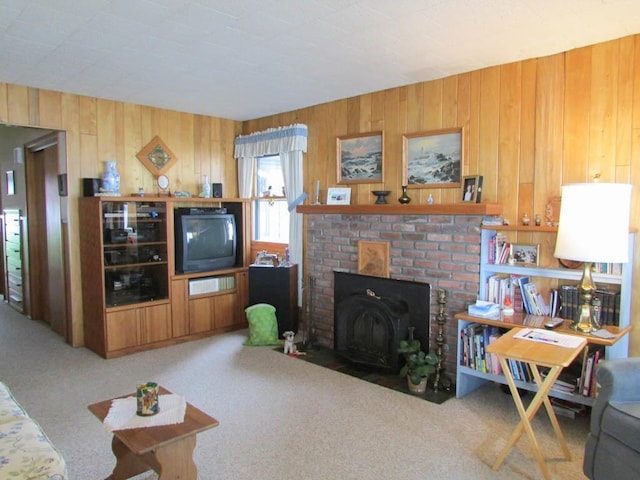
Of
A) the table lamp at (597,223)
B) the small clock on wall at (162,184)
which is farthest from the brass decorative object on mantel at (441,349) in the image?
the small clock on wall at (162,184)

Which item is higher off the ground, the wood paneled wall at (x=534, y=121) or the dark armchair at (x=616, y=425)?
the wood paneled wall at (x=534, y=121)

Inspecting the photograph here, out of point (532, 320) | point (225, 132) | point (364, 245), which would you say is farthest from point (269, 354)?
point (225, 132)

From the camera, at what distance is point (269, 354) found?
434cm

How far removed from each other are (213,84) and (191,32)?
118cm

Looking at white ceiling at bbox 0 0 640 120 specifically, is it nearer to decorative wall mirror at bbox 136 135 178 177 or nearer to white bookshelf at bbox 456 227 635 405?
decorative wall mirror at bbox 136 135 178 177

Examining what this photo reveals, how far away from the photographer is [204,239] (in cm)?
497

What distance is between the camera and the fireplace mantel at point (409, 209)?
3350 mm

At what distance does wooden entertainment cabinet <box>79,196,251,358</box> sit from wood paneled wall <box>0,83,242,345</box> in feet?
0.54

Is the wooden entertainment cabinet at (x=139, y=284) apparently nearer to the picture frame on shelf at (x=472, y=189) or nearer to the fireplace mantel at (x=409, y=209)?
the fireplace mantel at (x=409, y=209)

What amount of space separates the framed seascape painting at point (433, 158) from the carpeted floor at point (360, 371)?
1.58m

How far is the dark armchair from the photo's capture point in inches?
80.1

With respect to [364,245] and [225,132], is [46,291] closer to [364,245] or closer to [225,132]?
Answer: [225,132]

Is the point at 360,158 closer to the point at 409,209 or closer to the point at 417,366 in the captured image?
the point at 409,209

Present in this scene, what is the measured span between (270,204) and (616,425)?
409cm
